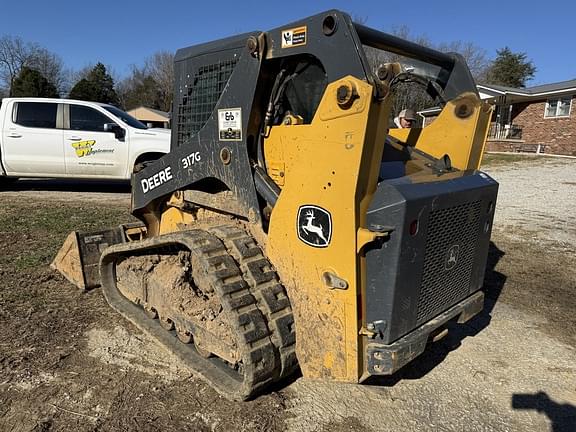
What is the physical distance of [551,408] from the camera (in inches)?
115

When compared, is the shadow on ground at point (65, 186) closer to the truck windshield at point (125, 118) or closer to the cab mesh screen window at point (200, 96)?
the truck windshield at point (125, 118)

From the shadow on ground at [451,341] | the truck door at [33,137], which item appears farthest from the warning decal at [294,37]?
the truck door at [33,137]

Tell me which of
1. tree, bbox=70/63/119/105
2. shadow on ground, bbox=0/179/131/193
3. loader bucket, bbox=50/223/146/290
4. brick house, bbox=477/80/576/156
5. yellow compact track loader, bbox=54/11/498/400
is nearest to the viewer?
yellow compact track loader, bbox=54/11/498/400

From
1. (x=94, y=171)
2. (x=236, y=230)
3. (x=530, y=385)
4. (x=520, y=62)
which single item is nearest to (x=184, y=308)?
(x=236, y=230)

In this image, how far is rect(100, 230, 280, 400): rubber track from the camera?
2461mm

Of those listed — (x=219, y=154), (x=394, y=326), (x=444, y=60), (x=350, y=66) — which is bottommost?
(x=394, y=326)

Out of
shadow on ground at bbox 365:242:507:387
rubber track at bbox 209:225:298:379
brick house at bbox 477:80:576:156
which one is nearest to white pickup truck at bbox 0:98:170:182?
shadow on ground at bbox 365:242:507:387

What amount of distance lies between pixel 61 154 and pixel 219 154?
7.57 m

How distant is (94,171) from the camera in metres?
9.43

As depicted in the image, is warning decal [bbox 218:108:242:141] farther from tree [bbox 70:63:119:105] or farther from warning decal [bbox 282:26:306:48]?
tree [bbox 70:63:119:105]

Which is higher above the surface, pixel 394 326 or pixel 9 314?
pixel 394 326

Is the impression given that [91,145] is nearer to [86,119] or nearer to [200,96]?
[86,119]

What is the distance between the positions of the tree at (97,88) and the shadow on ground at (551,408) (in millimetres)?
58538

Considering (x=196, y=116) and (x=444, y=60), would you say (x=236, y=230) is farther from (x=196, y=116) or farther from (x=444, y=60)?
(x=444, y=60)
